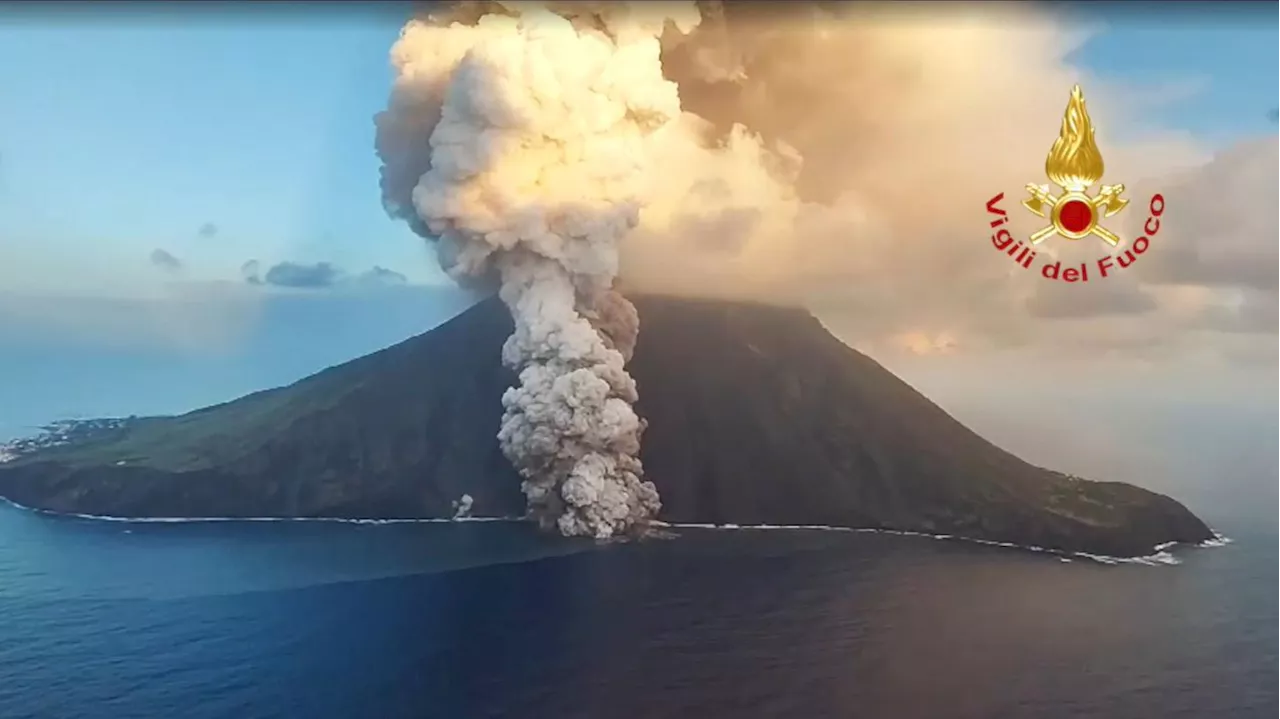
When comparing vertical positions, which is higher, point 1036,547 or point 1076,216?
point 1076,216

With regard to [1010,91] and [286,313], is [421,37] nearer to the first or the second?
[286,313]

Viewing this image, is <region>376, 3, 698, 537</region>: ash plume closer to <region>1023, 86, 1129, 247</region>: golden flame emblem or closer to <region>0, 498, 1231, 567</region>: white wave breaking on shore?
<region>0, 498, 1231, 567</region>: white wave breaking on shore

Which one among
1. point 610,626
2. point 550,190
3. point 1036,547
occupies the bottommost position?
point 610,626

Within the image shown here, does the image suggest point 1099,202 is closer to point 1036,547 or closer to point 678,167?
point 1036,547

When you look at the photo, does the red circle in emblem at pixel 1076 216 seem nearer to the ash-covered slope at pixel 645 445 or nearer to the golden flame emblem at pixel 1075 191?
the golden flame emblem at pixel 1075 191

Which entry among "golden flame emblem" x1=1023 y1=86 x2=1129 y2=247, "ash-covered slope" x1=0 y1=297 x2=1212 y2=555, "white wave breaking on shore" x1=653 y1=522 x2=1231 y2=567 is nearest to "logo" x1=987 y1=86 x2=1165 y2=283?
"golden flame emblem" x1=1023 y1=86 x2=1129 y2=247

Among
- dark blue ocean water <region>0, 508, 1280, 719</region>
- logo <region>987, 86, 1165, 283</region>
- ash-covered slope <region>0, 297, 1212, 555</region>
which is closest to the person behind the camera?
dark blue ocean water <region>0, 508, 1280, 719</region>

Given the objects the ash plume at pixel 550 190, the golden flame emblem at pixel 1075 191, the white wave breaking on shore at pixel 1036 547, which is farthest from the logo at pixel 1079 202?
the ash plume at pixel 550 190

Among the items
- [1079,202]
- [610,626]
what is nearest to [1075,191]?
[1079,202]
